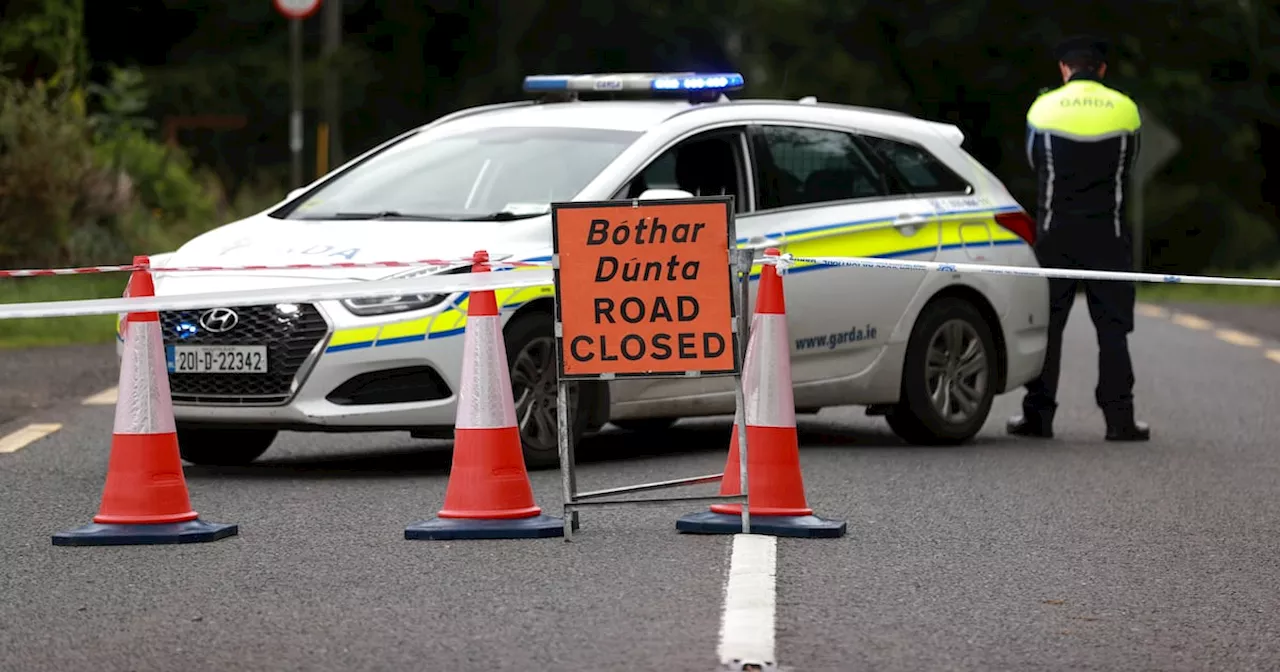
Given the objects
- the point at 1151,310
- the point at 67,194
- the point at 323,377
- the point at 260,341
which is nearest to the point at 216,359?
the point at 260,341

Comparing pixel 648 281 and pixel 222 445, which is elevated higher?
pixel 648 281

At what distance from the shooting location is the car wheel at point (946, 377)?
11.7 m

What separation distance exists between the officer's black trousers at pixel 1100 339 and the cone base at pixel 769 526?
4443 mm

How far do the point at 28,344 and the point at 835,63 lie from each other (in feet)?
106

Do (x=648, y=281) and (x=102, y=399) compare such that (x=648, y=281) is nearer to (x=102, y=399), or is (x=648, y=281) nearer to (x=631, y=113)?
(x=631, y=113)

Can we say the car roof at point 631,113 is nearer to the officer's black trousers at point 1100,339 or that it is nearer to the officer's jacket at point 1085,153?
the officer's jacket at point 1085,153

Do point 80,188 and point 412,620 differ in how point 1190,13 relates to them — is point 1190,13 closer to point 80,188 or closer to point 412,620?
point 80,188

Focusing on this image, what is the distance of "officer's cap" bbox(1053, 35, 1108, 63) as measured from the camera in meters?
12.6

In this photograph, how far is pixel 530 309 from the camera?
10.1 metres

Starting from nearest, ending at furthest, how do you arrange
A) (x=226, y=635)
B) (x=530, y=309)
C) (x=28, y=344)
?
(x=226, y=635) < (x=530, y=309) < (x=28, y=344)

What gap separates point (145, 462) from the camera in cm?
817

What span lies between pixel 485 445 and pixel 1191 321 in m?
16.2

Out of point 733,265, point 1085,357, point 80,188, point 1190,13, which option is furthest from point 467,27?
point 733,265

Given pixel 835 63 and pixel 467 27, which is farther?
pixel 835 63
